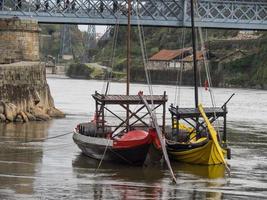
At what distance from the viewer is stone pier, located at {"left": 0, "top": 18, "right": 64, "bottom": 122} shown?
174 feet

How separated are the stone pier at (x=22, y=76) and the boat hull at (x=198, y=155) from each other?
19853 millimetres

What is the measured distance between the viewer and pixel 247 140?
4809 centimetres

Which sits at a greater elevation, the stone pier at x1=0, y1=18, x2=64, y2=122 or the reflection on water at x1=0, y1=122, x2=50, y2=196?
the stone pier at x1=0, y1=18, x2=64, y2=122

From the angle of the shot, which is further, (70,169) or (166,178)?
(70,169)

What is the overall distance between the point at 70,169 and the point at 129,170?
220 centimetres

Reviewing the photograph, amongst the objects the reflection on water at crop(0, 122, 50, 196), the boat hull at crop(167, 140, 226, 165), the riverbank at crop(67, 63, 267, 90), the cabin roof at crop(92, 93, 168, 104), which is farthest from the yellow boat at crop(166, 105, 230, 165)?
the riverbank at crop(67, 63, 267, 90)

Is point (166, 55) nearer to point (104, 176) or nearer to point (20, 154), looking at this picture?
point (20, 154)

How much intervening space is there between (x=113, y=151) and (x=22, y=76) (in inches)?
870

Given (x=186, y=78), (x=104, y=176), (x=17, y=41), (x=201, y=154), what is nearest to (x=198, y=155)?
(x=201, y=154)

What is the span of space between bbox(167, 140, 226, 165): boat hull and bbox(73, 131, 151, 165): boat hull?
1.93 m

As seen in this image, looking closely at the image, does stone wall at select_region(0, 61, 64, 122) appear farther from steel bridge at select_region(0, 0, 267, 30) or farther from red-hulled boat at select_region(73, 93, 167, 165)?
steel bridge at select_region(0, 0, 267, 30)

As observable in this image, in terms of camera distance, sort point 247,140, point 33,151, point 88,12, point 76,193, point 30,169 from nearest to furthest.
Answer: point 76,193 < point 30,169 < point 33,151 < point 247,140 < point 88,12

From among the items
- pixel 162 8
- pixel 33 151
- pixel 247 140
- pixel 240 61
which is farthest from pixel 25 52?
pixel 240 61

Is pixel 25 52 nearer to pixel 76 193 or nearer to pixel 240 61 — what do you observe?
pixel 76 193
